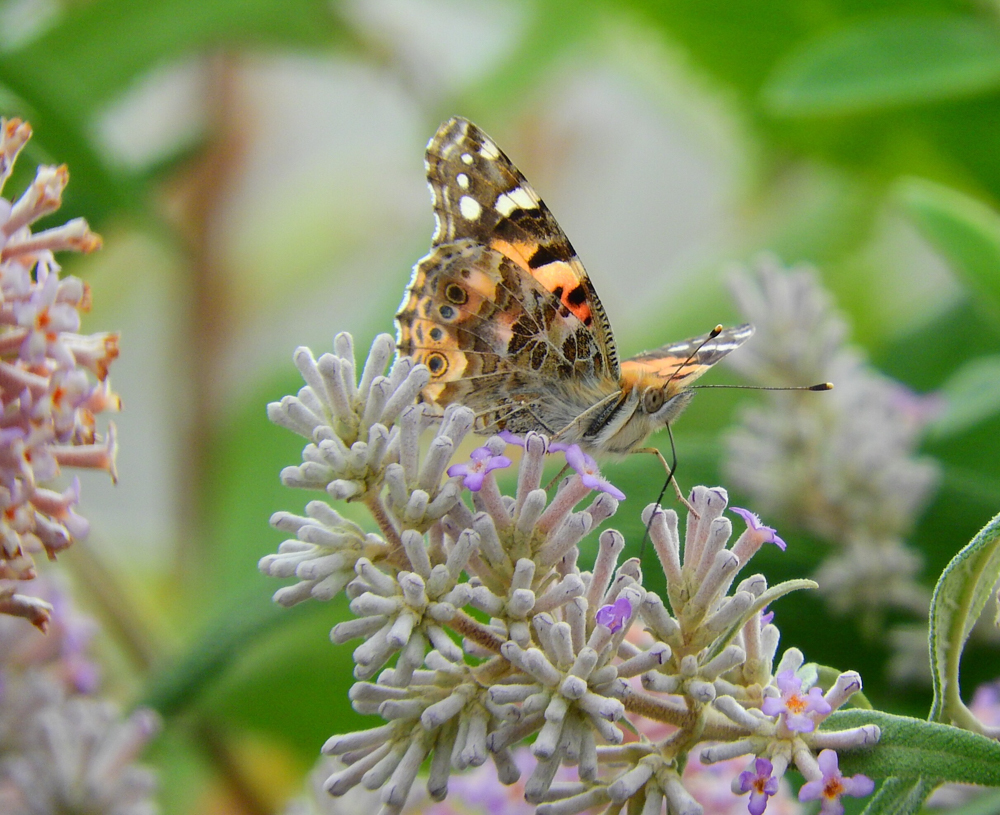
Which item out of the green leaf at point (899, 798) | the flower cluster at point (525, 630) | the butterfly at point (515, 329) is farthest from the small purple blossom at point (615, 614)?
the butterfly at point (515, 329)

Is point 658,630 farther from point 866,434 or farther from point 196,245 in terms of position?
point 196,245

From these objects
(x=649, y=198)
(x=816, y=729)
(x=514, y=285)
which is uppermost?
(x=514, y=285)

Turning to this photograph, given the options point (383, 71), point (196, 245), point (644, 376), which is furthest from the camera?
point (196, 245)

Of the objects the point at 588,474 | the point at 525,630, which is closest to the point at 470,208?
the point at 588,474

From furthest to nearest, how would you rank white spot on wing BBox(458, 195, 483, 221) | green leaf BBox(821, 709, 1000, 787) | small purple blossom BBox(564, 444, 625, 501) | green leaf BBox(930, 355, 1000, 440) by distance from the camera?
green leaf BBox(930, 355, 1000, 440) < white spot on wing BBox(458, 195, 483, 221) < small purple blossom BBox(564, 444, 625, 501) < green leaf BBox(821, 709, 1000, 787)

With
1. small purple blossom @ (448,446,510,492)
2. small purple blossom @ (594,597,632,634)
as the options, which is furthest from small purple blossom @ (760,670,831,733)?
small purple blossom @ (448,446,510,492)

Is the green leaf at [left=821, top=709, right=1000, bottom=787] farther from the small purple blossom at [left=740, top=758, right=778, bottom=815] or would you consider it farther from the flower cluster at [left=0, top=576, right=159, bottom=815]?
the flower cluster at [left=0, top=576, right=159, bottom=815]

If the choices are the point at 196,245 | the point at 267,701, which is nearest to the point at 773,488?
the point at 267,701

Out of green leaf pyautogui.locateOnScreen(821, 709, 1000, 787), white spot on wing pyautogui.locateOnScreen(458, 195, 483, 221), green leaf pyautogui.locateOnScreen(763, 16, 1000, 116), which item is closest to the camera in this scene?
green leaf pyautogui.locateOnScreen(821, 709, 1000, 787)
